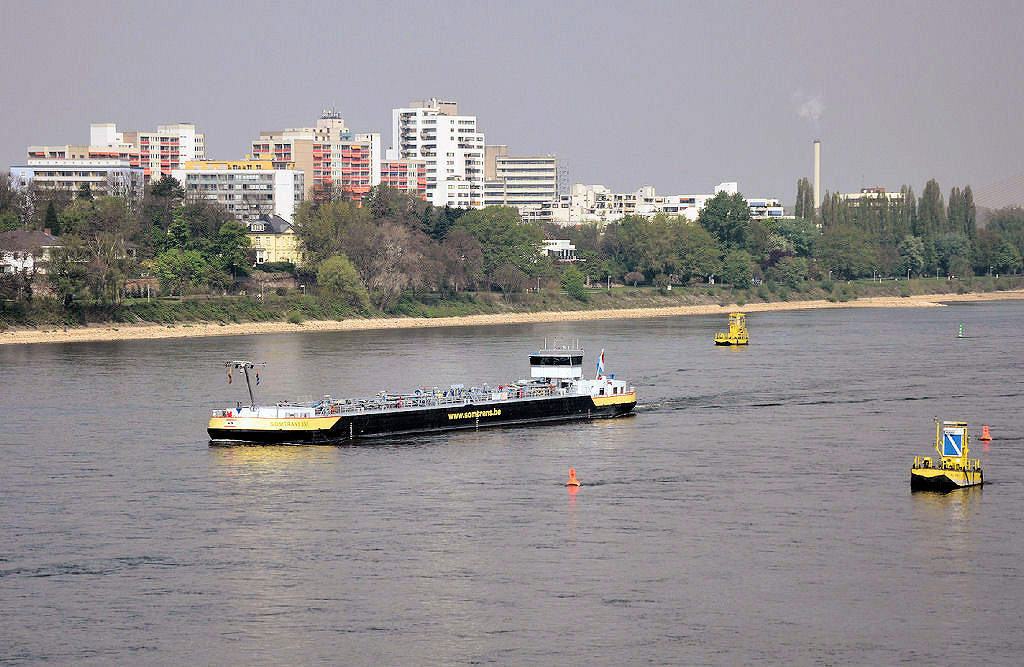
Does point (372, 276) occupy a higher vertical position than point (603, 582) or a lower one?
higher

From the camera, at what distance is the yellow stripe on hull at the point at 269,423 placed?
72688 millimetres

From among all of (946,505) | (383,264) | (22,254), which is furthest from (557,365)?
(383,264)

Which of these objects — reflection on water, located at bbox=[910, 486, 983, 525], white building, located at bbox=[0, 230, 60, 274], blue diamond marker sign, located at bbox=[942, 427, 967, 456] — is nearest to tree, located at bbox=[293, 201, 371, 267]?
white building, located at bbox=[0, 230, 60, 274]

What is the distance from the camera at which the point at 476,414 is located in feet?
263

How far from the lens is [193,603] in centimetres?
4431

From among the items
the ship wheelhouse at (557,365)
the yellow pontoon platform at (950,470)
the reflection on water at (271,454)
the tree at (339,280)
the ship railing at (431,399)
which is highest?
the tree at (339,280)

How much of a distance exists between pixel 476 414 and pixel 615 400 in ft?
31.7

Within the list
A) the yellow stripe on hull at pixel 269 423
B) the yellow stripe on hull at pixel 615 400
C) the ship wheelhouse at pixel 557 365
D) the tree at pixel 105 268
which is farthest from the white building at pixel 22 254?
the yellow stripe on hull at pixel 269 423

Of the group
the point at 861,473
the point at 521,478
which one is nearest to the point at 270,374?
the point at 521,478

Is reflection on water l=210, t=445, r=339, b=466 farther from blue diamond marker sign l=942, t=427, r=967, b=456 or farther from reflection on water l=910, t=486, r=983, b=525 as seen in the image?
blue diamond marker sign l=942, t=427, r=967, b=456

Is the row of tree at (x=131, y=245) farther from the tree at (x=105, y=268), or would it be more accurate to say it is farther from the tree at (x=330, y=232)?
the tree at (x=330, y=232)

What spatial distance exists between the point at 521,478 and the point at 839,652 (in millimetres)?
26100

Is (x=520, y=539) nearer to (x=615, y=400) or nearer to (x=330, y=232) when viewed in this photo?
(x=615, y=400)

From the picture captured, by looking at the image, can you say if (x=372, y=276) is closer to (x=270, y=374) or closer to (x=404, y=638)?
(x=270, y=374)
